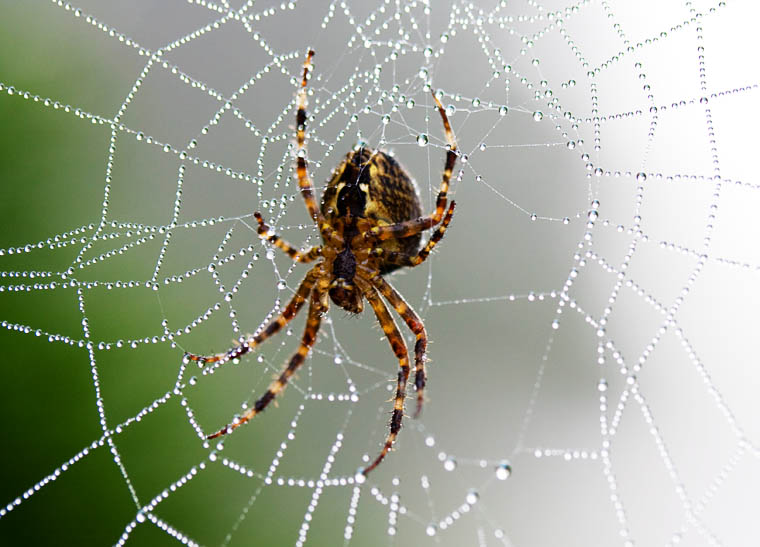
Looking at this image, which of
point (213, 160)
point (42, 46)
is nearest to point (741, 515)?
point (213, 160)

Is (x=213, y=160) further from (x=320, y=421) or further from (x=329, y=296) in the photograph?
(x=329, y=296)

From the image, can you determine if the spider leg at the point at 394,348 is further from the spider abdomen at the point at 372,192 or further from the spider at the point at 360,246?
the spider abdomen at the point at 372,192

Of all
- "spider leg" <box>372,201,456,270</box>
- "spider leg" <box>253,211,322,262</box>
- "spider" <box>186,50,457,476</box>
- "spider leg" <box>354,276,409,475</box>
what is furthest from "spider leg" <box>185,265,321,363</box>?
"spider leg" <box>372,201,456,270</box>

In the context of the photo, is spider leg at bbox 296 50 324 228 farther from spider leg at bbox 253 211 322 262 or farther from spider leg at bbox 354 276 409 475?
spider leg at bbox 354 276 409 475

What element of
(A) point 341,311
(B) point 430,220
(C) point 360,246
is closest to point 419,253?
(B) point 430,220

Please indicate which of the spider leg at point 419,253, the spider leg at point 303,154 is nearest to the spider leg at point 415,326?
the spider leg at point 419,253
